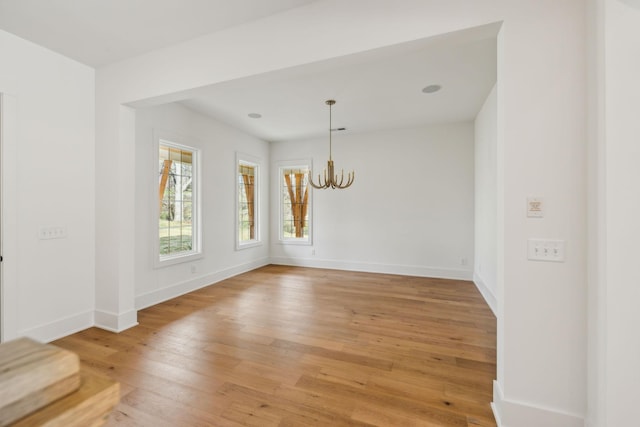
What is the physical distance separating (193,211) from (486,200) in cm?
430

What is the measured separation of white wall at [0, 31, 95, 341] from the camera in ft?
8.12

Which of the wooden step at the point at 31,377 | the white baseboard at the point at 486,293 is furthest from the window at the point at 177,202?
the white baseboard at the point at 486,293

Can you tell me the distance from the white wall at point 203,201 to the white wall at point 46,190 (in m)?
0.57

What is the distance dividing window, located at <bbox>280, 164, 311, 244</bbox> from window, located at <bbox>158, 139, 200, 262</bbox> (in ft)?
7.18

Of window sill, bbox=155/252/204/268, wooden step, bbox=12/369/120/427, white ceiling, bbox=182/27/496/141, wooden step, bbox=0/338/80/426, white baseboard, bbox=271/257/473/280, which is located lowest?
white baseboard, bbox=271/257/473/280

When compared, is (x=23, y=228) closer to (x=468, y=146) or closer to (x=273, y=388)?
(x=273, y=388)

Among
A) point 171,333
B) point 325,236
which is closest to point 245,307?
point 171,333

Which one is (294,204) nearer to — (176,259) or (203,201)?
(203,201)

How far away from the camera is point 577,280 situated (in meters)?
1.57

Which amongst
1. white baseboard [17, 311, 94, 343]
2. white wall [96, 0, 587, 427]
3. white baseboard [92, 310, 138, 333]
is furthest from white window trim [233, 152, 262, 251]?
white wall [96, 0, 587, 427]

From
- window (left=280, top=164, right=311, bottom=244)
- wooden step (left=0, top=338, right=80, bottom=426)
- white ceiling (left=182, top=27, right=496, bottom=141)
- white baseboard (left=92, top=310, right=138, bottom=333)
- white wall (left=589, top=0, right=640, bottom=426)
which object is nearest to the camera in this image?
wooden step (left=0, top=338, right=80, bottom=426)

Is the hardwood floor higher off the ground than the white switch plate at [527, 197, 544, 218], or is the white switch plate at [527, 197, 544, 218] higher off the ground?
the white switch plate at [527, 197, 544, 218]

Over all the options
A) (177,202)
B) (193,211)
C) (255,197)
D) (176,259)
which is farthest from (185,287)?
(255,197)

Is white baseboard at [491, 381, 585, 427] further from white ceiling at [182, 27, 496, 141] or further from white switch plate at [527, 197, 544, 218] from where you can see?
white ceiling at [182, 27, 496, 141]
